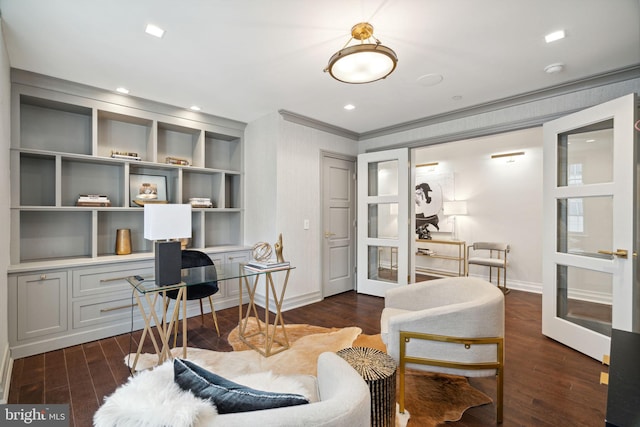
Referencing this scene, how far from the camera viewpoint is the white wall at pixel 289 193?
390cm

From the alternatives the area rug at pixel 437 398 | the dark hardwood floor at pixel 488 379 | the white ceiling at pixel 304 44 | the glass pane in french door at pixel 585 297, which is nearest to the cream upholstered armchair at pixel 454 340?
the area rug at pixel 437 398

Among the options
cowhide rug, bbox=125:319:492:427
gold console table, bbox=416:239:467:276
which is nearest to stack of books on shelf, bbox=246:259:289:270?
cowhide rug, bbox=125:319:492:427

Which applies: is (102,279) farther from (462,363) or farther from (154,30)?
(462,363)

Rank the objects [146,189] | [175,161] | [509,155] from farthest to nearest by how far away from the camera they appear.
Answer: [509,155] < [175,161] < [146,189]

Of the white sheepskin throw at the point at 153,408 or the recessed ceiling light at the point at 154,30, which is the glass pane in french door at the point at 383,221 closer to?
the recessed ceiling light at the point at 154,30

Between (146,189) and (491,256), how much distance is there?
5.51 metres

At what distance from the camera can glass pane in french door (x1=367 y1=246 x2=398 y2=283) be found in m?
4.45

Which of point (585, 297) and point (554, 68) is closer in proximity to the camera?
point (554, 68)

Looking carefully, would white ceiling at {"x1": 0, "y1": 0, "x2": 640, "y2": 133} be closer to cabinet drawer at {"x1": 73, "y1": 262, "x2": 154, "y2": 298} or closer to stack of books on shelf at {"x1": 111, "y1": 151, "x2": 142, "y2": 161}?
stack of books on shelf at {"x1": 111, "y1": 151, "x2": 142, "y2": 161}

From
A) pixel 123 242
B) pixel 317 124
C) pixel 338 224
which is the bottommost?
pixel 123 242

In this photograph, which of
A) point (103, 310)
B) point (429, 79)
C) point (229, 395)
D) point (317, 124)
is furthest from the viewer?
point (317, 124)

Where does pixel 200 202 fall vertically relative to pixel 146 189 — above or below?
below

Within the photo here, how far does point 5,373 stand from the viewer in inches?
86.0

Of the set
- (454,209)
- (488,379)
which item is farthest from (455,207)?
(488,379)
